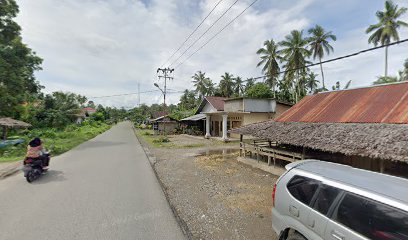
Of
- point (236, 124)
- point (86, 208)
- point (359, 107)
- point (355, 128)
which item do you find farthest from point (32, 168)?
point (236, 124)

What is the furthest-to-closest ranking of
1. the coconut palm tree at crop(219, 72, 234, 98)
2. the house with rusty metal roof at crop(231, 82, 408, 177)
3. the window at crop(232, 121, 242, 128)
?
the coconut palm tree at crop(219, 72, 234, 98) → the window at crop(232, 121, 242, 128) → the house with rusty metal roof at crop(231, 82, 408, 177)

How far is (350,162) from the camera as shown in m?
9.68

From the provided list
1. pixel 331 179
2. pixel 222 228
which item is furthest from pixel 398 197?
pixel 222 228

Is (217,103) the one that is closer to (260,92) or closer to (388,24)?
(260,92)

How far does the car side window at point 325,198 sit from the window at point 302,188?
117 mm

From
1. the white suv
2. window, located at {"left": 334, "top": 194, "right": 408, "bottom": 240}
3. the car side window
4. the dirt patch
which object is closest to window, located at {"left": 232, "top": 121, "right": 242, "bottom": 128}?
the dirt patch

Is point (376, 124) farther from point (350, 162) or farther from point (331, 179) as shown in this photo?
point (331, 179)

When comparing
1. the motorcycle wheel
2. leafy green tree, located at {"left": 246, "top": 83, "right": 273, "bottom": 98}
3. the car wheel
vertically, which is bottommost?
the motorcycle wheel

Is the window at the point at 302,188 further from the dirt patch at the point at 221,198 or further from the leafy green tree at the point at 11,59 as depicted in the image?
the leafy green tree at the point at 11,59

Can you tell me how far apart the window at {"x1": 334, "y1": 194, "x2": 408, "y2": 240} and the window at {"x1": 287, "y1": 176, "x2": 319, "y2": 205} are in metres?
0.49

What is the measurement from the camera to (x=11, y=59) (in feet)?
51.9

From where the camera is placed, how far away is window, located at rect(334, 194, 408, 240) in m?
2.21

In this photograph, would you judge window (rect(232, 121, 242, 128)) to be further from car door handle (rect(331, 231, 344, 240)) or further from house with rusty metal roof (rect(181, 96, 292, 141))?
car door handle (rect(331, 231, 344, 240))

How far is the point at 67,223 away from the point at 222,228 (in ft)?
11.8
